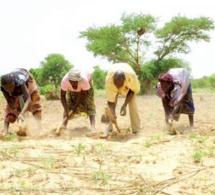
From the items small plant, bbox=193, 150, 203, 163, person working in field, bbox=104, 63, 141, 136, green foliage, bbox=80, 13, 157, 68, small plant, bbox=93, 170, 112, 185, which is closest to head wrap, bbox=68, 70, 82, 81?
person working in field, bbox=104, 63, 141, 136

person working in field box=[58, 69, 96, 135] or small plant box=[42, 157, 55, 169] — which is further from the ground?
person working in field box=[58, 69, 96, 135]

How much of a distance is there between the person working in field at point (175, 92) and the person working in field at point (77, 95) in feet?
4.14

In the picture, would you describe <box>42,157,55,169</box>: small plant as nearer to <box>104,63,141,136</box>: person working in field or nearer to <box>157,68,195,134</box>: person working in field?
<box>104,63,141,136</box>: person working in field

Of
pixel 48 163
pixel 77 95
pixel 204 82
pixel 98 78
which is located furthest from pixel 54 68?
pixel 48 163

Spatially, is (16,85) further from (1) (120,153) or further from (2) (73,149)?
(1) (120,153)

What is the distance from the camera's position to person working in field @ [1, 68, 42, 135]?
20.1ft

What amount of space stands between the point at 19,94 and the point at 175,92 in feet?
8.75

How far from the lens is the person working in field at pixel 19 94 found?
6124 millimetres

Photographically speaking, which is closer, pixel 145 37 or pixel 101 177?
pixel 101 177

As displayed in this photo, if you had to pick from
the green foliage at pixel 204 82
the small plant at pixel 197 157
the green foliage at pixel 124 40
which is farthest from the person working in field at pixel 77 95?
the green foliage at pixel 204 82

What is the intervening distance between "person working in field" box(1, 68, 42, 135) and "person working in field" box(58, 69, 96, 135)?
1.68ft

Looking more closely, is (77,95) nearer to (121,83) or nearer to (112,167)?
(121,83)

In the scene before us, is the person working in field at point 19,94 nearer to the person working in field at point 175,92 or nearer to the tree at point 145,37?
the person working in field at point 175,92

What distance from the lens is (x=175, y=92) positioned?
657cm
